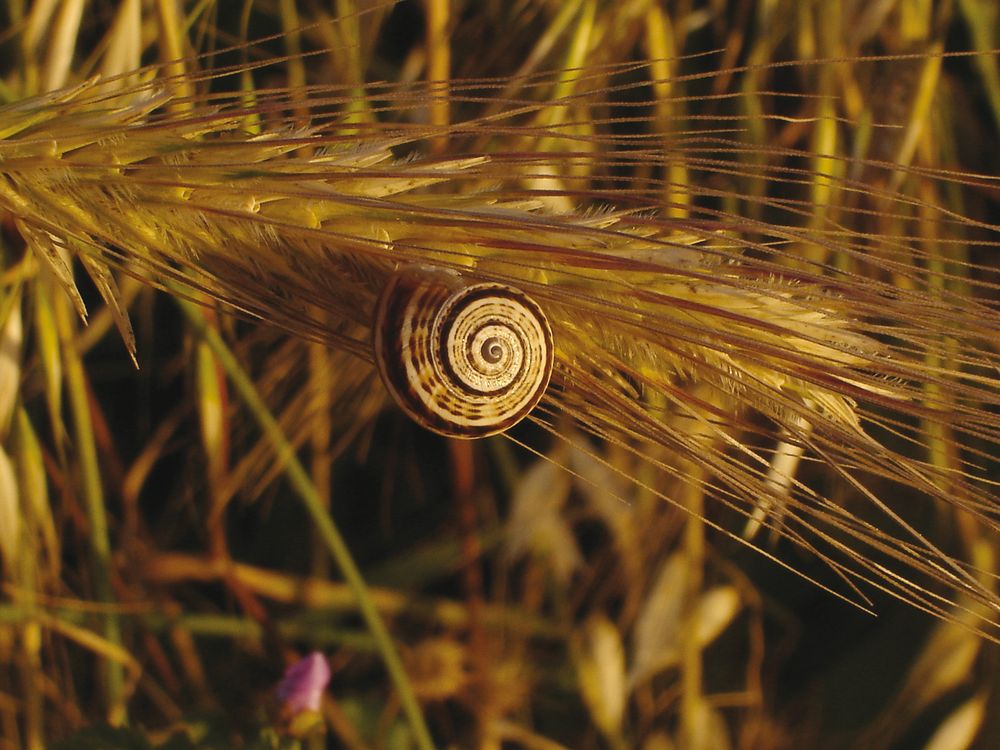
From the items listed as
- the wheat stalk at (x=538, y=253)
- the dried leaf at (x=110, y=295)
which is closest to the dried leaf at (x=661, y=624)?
the wheat stalk at (x=538, y=253)

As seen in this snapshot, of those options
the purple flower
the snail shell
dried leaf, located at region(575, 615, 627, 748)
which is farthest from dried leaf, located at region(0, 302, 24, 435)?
dried leaf, located at region(575, 615, 627, 748)

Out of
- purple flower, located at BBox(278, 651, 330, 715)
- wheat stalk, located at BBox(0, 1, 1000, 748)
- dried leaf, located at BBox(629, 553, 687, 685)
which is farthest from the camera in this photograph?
dried leaf, located at BBox(629, 553, 687, 685)

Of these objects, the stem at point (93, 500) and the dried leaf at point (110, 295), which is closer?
the dried leaf at point (110, 295)

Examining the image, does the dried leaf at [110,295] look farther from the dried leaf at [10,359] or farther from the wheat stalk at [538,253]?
the dried leaf at [10,359]

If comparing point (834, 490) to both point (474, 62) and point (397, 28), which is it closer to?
point (474, 62)

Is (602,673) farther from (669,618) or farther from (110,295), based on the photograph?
(110,295)

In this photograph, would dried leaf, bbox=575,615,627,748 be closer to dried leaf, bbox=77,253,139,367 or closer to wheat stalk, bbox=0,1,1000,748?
wheat stalk, bbox=0,1,1000,748
